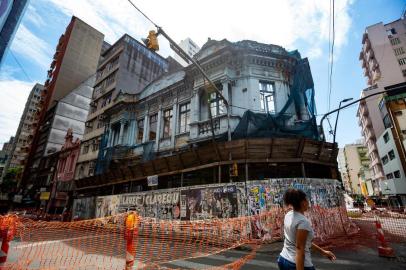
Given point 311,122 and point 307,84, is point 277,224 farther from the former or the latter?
point 307,84

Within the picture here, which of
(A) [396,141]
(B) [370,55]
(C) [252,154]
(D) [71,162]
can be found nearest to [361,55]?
(B) [370,55]

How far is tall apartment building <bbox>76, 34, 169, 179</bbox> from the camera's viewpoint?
29031mm

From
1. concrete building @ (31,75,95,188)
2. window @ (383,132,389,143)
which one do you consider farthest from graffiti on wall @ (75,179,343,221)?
concrete building @ (31,75,95,188)

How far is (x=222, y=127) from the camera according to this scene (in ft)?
43.0

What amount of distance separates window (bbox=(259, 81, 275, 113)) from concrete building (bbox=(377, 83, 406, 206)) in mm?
24170

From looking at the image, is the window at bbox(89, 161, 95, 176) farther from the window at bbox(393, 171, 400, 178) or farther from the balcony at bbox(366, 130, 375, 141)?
the balcony at bbox(366, 130, 375, 141)

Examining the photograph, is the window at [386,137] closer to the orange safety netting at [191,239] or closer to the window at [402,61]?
the window at [402,61]

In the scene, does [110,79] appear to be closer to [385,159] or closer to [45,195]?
[45,195]

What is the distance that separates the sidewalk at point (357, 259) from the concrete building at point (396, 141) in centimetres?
2829

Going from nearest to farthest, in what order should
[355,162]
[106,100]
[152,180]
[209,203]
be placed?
[209,203]
[152,180]
[106,100]
[355,162]

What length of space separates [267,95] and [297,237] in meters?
13.2

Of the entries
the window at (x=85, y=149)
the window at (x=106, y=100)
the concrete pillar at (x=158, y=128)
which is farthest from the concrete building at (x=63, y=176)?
the concrete pillar at (x=158, y=128)

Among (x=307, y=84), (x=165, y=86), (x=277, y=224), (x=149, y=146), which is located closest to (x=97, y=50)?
(x=165, y=86)

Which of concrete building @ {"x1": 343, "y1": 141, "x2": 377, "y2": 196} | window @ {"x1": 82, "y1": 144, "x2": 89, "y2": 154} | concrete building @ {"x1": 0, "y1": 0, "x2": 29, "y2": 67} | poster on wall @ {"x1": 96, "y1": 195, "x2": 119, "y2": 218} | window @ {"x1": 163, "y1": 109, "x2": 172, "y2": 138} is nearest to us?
concrete building @ {"x1": 0, "y1": 0, "x2": 29, "y2": 67}
